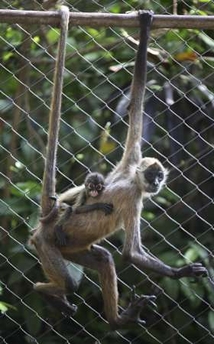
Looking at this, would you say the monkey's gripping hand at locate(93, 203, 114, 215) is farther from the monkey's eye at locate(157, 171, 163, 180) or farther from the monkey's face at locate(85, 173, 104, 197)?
the monkey's eye at locate(157, 171, 163, 180)

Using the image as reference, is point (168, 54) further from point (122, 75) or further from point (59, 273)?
point (59, 273)

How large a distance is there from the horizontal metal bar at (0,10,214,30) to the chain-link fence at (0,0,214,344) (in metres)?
0.62

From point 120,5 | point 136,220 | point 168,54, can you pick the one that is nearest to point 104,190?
point 136,220

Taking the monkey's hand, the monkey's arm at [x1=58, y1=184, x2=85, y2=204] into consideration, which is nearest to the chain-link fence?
the monkey's arm at [x1=58, y1=184, x2=85, y2=204]

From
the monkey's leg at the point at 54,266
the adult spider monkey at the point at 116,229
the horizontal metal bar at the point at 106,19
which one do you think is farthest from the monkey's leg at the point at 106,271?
the horizontal metal bar at the point at 106,19

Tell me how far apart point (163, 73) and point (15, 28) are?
3.56 feet

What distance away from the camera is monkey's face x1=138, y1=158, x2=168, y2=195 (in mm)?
5387

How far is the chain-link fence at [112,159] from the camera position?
6207 mm

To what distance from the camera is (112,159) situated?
22.0 feet

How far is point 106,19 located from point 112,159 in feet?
4.91

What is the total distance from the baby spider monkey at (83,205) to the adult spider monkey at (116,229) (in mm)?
28

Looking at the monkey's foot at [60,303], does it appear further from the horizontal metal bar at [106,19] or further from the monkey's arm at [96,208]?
the horizontal metal bar at [106,19]

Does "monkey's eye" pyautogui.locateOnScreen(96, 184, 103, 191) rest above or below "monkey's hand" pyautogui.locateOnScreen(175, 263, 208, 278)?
above

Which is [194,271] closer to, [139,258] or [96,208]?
[139,258]
